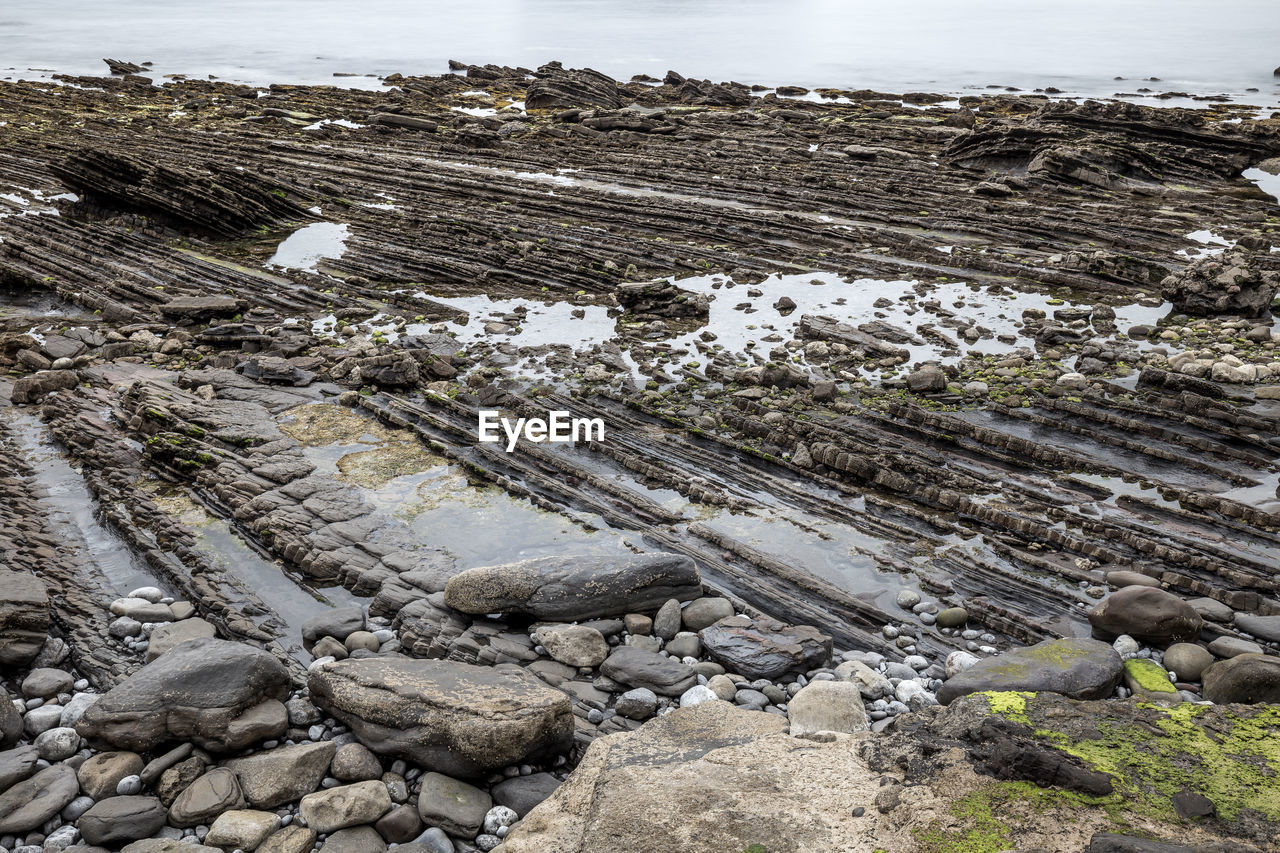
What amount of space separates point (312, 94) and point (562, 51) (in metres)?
34.0

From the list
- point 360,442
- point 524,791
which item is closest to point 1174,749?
point 524,791

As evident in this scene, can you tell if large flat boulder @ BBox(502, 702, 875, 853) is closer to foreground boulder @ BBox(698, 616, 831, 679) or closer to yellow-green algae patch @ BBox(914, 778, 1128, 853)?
yellow-green algae patch @ BBox(914, 778, 1128, 853)

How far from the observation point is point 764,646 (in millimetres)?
9211

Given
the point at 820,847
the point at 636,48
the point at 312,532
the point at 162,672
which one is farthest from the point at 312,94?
the point at 820,847

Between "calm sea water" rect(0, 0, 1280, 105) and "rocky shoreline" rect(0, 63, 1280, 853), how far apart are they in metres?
36.1

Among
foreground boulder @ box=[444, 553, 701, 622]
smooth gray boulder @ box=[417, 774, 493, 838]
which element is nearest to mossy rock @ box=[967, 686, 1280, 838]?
foreground boulder @ box=[444, 553, 701, 622]

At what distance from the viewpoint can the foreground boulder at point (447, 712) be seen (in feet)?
24.4

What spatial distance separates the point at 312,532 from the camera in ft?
37.9

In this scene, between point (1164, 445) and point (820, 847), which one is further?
point (1164, 445)

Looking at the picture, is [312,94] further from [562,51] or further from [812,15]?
[812,15]

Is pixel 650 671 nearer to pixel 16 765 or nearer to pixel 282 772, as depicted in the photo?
pixel 282 772

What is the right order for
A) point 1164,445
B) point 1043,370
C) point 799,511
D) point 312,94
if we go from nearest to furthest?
point 799,511
point 1164,445
point 1043,370
point 312,94

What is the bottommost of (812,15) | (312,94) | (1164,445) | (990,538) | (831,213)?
(990,538)

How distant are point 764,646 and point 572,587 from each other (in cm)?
223
